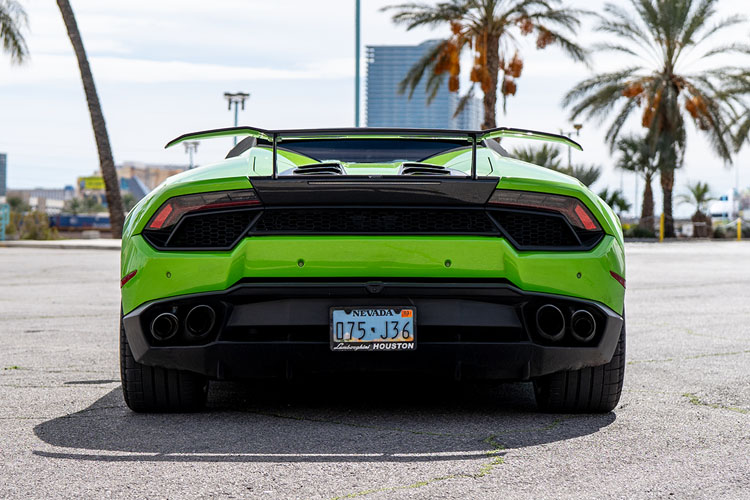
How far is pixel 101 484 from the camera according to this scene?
3.05m

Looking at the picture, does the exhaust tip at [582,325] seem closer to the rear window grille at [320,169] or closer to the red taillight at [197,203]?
the rear window grille at [320,169]

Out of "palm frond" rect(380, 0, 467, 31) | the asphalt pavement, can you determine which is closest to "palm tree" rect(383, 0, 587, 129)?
"palm frond" rect(380, 0, 467, 31)

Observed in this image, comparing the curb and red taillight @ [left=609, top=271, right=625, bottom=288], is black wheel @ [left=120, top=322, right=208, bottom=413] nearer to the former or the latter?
red taillight @ [left=609, top=271, right=625, bottom=288]

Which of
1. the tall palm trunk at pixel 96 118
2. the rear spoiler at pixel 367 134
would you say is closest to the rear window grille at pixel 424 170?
the rear spoiler at pixel 367 134

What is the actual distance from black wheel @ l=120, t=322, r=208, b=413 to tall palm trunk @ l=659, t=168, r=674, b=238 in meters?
34.8

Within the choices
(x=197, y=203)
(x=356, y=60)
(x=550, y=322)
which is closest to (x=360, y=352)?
(x=550, y=322)

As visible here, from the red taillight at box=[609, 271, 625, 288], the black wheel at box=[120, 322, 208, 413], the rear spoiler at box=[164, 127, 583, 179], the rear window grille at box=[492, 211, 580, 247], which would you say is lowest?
the black wheel at box=[120, 322, 208, 413]

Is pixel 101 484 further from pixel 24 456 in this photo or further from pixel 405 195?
pixel 405 195

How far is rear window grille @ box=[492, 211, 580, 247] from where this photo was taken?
386cm

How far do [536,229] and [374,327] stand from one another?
0.77 m

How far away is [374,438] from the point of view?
147 inches

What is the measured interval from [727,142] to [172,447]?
34309 millimetres

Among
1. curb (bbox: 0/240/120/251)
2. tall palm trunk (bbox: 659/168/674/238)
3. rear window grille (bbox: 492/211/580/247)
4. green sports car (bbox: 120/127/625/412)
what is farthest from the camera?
tall palm trunk (bbox: 659/168/674/238)

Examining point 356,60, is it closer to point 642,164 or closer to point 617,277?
point 642,164
